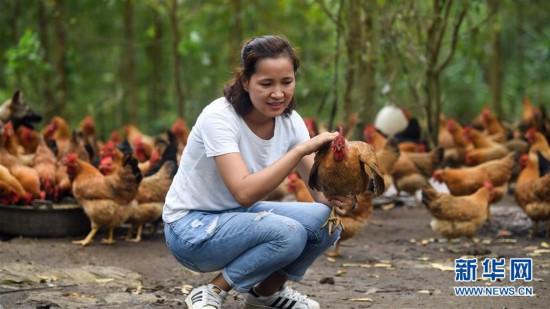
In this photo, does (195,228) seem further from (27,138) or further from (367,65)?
(367,65)

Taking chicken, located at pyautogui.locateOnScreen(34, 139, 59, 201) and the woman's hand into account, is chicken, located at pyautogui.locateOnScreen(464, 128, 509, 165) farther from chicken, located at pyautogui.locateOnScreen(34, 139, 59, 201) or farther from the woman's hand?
the woman's hand

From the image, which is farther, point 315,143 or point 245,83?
point 245,83

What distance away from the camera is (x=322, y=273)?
5777 millimetres

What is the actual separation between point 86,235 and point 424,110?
18.5 ft

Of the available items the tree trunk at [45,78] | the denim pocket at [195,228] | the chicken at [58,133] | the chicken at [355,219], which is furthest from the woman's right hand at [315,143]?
the tree trunk at [45,78]

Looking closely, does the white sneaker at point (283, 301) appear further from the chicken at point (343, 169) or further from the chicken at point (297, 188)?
the chicken at point (297, 188)

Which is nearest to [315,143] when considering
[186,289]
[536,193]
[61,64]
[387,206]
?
[186,289]

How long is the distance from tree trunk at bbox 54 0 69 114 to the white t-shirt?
343 inches

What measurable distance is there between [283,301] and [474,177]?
14.9ft

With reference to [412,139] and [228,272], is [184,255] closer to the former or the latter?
[228,272]

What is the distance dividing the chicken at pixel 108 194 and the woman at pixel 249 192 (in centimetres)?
258

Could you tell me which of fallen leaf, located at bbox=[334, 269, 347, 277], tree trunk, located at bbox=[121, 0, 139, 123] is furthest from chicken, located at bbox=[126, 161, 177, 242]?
tree trunk, located at bbox=[121, 0, 139, 123]

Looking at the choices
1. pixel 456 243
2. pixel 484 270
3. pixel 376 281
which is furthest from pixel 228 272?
pixel 456 243

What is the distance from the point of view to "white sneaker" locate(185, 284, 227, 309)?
396 centimetres
